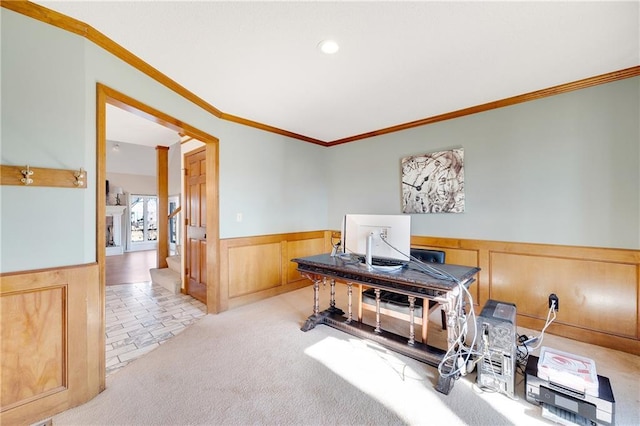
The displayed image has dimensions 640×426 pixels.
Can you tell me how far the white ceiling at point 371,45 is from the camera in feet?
5.08

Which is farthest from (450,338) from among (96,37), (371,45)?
(96,37)

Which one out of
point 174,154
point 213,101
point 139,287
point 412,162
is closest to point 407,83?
point 412,162

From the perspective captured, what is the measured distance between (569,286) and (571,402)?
1.43 metres

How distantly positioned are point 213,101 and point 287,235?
2050 millimetres

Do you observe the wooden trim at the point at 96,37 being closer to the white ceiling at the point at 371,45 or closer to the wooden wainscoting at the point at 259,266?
the white ceiling at the point at 371,45

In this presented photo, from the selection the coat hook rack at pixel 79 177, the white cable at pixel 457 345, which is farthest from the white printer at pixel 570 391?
the coat hook rack at pixel 79 177

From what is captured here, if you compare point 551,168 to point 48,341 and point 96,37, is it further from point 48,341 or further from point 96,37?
point 48,341

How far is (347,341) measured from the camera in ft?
8.11

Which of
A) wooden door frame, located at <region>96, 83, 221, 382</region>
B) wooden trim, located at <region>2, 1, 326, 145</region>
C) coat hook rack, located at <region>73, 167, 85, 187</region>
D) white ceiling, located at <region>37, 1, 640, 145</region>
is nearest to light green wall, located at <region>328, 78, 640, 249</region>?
white ceiling, located at <region>37, 1, 640, 145</region>

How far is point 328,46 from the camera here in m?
1.88

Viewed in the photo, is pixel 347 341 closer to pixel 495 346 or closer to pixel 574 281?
pixel 495 346

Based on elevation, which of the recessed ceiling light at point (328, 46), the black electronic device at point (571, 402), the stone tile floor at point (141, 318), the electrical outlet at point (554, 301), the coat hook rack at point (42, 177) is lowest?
the stone tile floor at point (141, 318)

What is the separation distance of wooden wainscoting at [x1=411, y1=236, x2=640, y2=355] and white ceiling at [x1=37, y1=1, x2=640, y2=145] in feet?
5.38

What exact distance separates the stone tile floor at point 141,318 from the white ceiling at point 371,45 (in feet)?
8.19
